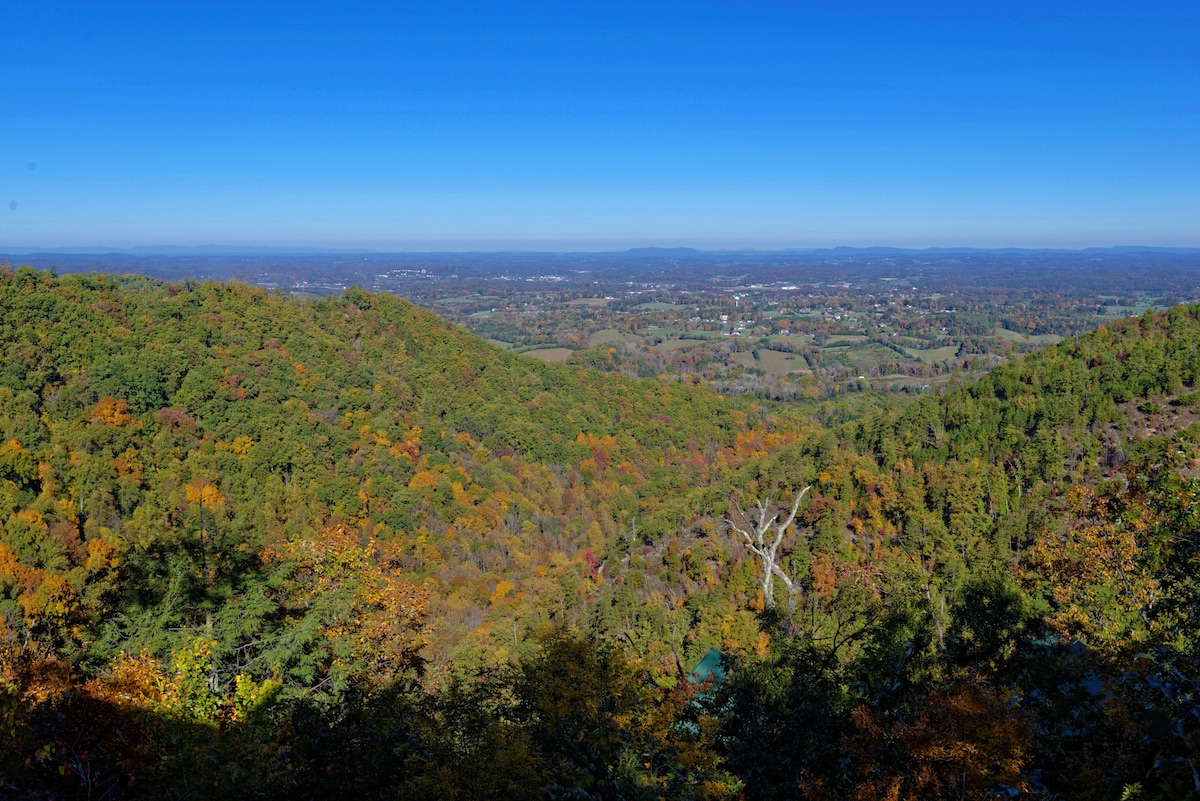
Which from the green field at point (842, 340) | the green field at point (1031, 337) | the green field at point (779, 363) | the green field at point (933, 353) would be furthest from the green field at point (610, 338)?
the green field at point (1031, 337)

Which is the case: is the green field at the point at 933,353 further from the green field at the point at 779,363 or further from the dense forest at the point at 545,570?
the dense forest at the point at 545,570

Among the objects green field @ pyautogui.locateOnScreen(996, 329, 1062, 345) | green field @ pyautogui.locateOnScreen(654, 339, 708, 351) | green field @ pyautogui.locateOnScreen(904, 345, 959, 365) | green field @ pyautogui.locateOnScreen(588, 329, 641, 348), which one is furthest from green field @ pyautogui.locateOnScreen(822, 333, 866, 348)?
green field @ pyautogui.locateOnScreen(588, 329, 641, 348)

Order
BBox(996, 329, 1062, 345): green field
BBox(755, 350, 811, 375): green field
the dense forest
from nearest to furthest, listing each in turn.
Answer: the dense forest, BBox(755, 350, 811, 375): green field, BBox(996, 329, 1062, 345): green field

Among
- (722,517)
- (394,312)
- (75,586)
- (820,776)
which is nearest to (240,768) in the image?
(820,776)

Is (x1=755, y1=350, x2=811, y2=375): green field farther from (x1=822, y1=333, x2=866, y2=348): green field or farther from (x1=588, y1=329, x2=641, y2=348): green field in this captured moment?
(x1=588, y1=329, x2=641, y2=348): green field

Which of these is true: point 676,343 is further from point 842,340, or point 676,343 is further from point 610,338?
point 842,340

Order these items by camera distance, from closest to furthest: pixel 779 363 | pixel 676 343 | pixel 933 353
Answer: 1. pixel 779 363
2. pixel 933 353
3. pixel 676 343

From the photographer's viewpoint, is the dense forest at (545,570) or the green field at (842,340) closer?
the dense forest at (545,570)

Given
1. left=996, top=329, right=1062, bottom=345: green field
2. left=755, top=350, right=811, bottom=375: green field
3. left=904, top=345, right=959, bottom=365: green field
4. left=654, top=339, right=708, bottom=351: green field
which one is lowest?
left=755, top=350, right=811, bottom=375: green field

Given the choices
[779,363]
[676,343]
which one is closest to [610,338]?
[676,343]
